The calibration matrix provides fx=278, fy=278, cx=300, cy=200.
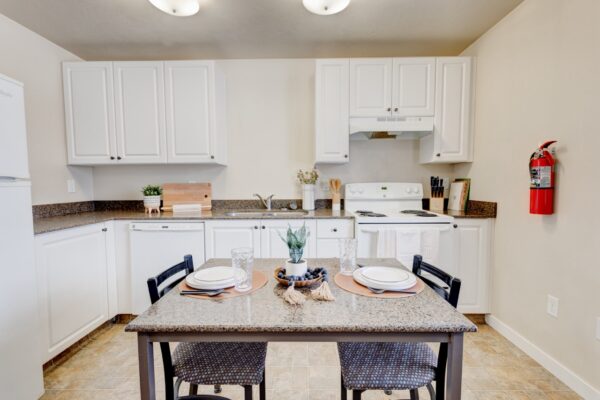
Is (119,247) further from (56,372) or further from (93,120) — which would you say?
(93,120)

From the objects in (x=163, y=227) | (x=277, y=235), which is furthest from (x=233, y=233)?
(x=163, y=227)

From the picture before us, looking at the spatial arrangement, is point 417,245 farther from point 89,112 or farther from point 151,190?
point 89,112

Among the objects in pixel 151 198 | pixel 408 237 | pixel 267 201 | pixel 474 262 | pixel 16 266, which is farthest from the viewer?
pixel 267 201

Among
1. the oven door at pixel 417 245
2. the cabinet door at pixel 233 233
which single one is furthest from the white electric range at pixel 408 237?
the cabinet door at pixel 233 233

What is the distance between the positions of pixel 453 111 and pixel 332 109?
1079 millimetres

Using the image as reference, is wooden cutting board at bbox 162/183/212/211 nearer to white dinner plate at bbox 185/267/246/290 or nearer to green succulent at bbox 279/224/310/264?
white dinner plate at bbox 185/267/246/290

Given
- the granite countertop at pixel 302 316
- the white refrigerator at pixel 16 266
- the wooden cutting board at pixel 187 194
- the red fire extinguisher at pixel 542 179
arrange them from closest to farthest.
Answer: the granite countertop at pixel 302 316
the white refrigerator at pixel 16 266
the red fire extinguisher at pixel 542 179
the wooden cutting board at pixel 187 194

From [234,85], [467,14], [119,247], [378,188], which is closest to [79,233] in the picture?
[119,247]

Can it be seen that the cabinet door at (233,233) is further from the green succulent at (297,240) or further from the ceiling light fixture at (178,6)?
the ceiling light fixture at (178,6)

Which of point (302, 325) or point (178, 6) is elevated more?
point (178, 6)

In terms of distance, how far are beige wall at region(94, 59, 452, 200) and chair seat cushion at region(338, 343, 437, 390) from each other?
1.94 m

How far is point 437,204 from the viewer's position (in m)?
2.67

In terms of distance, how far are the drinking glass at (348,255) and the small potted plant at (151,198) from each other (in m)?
2.12

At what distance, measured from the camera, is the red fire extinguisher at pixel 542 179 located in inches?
66.6
